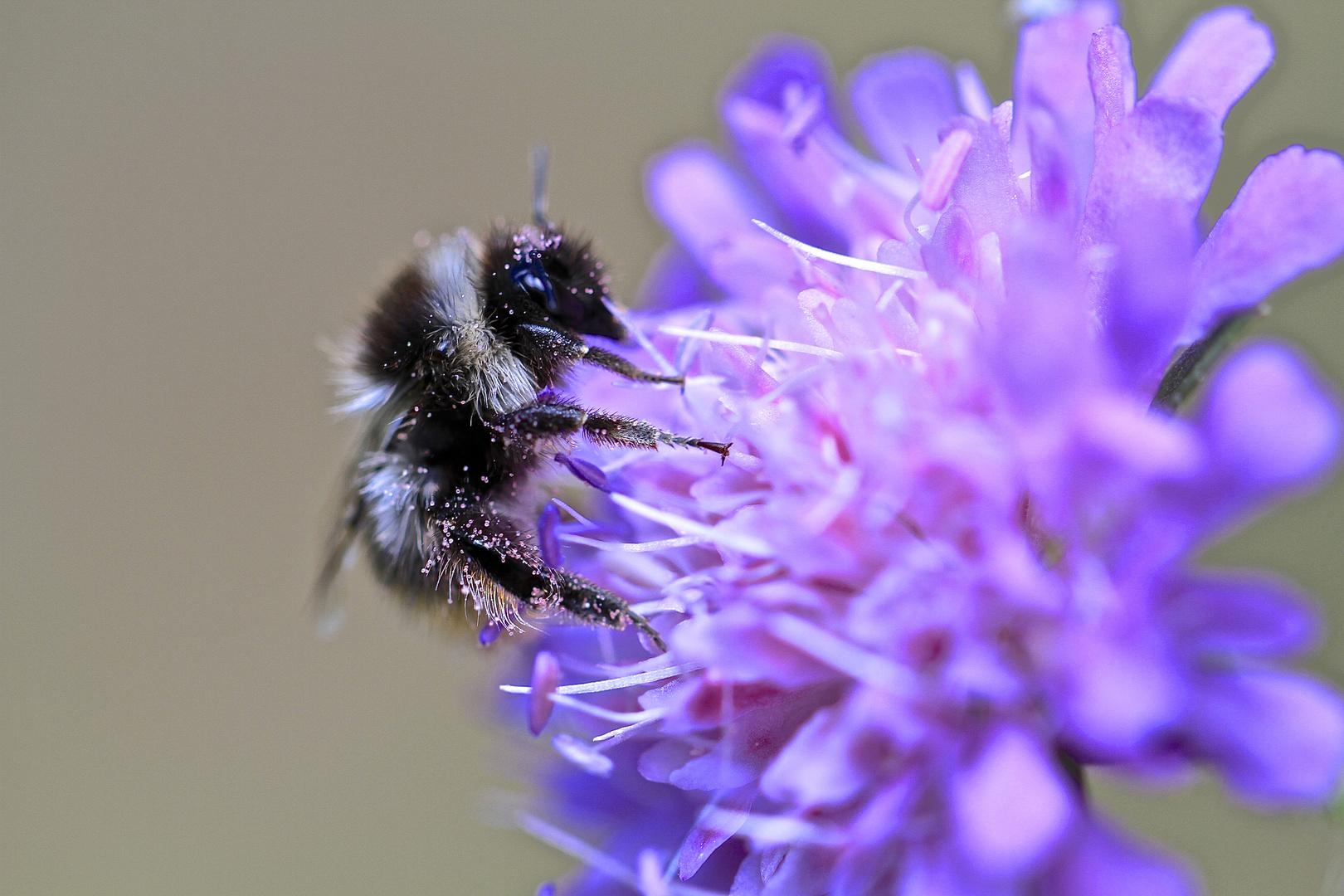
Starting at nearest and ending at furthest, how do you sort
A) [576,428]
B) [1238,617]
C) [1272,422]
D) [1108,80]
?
[1272,422] < [1238,617] < [1108,80] < [576,428]

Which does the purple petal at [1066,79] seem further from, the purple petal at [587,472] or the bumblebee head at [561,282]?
the purple petal at [587,472]

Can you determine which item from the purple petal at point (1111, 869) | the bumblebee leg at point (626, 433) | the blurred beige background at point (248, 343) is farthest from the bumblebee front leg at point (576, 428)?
the blurred beige background at point (248, 343)

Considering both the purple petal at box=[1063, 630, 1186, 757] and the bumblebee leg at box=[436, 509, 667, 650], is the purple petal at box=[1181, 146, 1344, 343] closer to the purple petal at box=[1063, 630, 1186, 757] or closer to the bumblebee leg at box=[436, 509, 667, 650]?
the purple petal at box=[1063, 630, 1186, 757]

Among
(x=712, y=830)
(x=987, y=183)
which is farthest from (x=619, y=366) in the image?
(x=712, y=830)

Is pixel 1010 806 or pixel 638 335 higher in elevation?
pixel 638 335

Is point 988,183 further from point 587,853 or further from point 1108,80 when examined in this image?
point 587,853

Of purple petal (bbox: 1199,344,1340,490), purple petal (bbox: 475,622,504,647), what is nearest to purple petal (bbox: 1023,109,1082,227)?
purple petal (bbox: 1199,344,1340,490)
